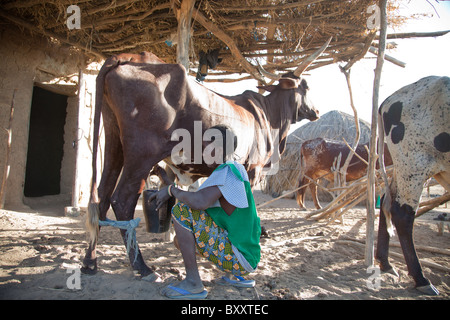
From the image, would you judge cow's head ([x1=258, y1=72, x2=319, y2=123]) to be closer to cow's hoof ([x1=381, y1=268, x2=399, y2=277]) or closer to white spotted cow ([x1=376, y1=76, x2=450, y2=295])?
white spotted cow ([x1=376, y1=76, x2=450, y2=295])

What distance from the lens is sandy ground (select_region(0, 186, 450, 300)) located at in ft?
7.22

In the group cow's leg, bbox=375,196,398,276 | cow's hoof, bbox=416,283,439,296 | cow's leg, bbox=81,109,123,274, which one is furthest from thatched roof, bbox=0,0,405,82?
cow's hoof, bbox=416,283,439,296

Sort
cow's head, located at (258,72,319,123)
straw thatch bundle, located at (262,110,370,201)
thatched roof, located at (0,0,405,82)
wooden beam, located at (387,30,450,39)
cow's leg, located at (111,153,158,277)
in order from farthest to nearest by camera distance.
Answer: straw thatch bundle, located at (262,110,370,201)
wooden beam, located at (387,30,450,39)
cow's head, located at (258,72,319,123)
thatched roof, located at (0,0,405,82)
cow's leg, located at (111,153,158,277)

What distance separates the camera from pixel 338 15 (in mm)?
4562

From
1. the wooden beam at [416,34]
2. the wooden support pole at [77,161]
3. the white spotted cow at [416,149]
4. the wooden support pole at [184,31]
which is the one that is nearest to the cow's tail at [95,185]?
the wooden support pole at [184,31]

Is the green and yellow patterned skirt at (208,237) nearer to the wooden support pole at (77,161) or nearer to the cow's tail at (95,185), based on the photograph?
the cow's tail at (95,185)

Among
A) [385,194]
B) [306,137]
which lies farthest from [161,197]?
[306,137]

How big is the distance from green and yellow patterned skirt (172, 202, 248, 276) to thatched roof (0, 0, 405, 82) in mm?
2962

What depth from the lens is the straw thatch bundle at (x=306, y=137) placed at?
11656 mm

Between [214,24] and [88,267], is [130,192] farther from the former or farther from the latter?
[214,24]

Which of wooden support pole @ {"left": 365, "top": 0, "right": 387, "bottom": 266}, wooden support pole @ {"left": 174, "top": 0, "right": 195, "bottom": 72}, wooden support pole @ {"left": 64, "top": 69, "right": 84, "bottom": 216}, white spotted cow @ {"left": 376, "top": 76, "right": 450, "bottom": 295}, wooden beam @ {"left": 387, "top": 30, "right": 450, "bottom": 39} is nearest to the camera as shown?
white spotted cow @ {"left": 376, "top": 76, "right": 450, "bottom": 295}

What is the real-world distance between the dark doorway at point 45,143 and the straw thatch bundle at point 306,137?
7.78 m

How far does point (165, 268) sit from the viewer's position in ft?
8.95
